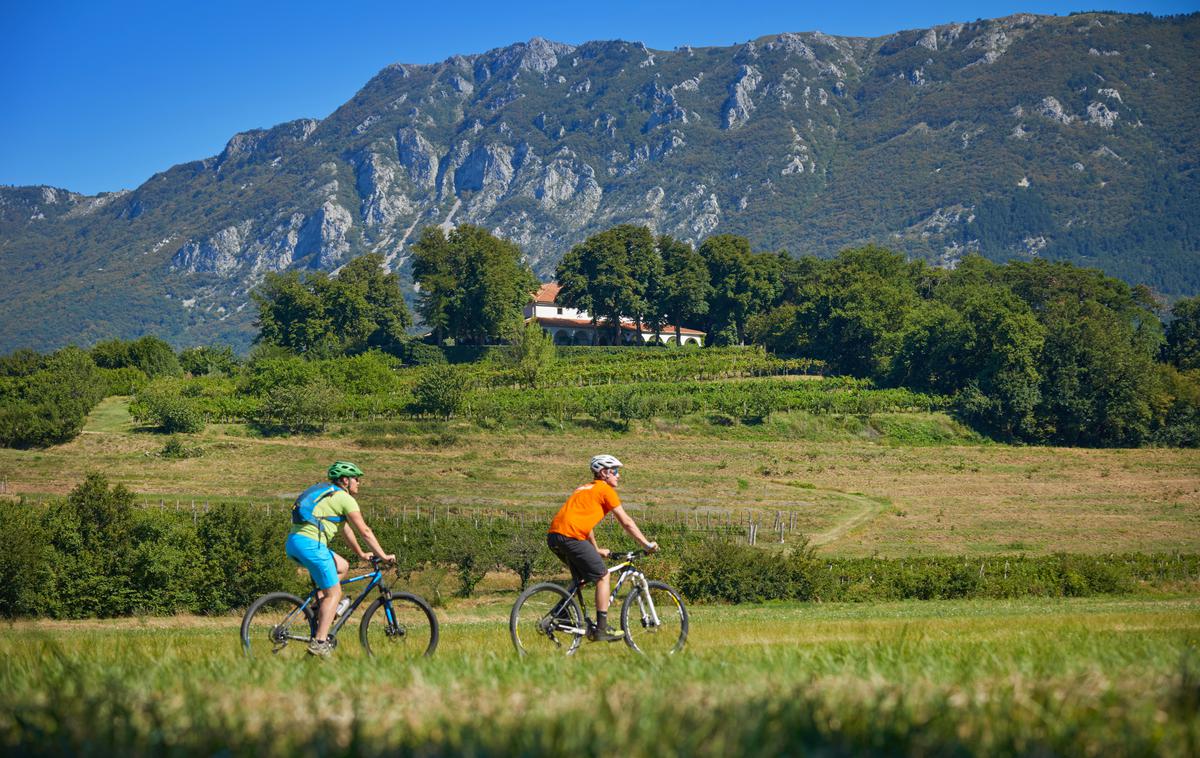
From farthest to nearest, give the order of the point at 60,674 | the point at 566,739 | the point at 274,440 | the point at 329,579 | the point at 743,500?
the point at 274,440 < the point at 743,500 < the point at 329,579 < the point at 60,674 < the point at 566,739

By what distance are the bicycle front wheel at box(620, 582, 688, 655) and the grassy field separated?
97.8 feet

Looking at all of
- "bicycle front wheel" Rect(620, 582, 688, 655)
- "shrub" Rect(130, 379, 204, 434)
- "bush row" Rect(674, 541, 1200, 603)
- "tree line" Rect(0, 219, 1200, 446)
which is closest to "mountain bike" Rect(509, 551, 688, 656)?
"bicycle front wheel" Rect(620, 582, 688, 655)

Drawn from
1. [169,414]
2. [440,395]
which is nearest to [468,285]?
[440,395]

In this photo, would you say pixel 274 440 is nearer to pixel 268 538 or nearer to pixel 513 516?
pixel 513 516

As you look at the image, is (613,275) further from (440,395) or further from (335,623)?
(335,623)

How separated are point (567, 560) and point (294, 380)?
7164 cm

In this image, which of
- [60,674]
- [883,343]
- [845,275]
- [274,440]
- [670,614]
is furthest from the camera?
[845,275]

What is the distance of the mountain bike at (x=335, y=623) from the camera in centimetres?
1131

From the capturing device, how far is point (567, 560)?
38.6 feet

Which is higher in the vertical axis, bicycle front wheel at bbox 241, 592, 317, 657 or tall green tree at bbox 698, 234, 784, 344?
tall green tree at bbox 698, 234, 784, 344

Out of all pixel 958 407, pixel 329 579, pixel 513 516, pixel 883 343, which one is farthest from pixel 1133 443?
pixel 329 579

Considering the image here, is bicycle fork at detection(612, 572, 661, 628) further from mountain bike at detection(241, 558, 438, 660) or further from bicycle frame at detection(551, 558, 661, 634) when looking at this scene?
mountain bike at detection(241, 558, 438, 660)

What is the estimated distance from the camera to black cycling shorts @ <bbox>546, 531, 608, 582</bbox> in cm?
1156

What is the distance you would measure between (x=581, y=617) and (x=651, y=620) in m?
0.83
